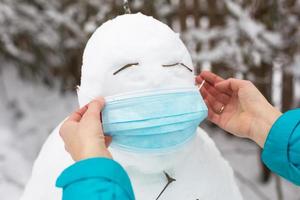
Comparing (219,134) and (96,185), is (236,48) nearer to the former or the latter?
(219,134)

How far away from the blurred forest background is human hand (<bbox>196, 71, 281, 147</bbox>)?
1.03 meters

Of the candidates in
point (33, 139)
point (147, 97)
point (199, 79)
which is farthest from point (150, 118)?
point (33, 139)

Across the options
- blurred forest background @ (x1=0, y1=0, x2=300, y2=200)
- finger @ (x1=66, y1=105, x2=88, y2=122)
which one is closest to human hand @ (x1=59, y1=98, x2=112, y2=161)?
finger @ (x1=66, y1=105, x2=88, y2=122)

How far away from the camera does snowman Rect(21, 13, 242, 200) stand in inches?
38.5

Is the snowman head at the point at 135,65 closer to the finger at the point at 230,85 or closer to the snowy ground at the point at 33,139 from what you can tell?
the finger at the point at 230,85

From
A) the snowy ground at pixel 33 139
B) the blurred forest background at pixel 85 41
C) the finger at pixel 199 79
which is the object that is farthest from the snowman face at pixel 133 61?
the snowy ground at pixel 33 139

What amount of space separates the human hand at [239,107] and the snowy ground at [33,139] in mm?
1437

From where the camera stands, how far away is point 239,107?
1.19 metres

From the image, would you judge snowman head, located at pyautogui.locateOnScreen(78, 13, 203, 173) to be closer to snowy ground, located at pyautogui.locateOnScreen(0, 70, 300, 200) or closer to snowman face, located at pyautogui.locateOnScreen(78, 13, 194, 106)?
snowman face, located at pyautogui.locateOnScreen(78, 13, 194, 106)

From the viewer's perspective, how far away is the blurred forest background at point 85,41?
86.4 inches

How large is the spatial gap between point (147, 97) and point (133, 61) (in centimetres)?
8

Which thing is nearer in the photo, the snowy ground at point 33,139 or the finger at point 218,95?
the finger at point 218,95

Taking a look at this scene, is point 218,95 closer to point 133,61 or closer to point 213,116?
point 213,116

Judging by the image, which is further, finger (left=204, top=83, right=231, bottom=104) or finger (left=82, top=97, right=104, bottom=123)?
finger (left=204, top=83, right=231, bottom=104)
